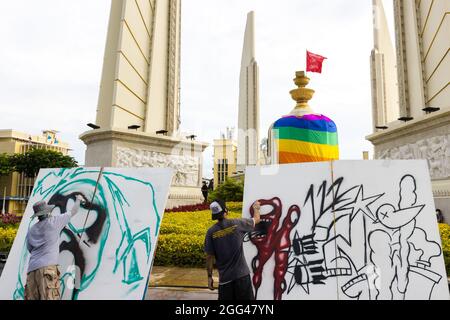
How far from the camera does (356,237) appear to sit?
3.73 meters

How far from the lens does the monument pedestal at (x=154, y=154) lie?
47.1ft

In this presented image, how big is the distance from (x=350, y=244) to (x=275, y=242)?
832mm

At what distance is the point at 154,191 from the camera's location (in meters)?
4.24

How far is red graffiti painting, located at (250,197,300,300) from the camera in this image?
3826 mm

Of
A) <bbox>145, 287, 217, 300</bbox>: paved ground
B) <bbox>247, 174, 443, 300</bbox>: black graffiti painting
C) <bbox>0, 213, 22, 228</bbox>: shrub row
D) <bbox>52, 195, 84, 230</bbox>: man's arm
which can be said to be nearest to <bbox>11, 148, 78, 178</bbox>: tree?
<bbox>0, 213, 22, 228</bbox>: shrub row

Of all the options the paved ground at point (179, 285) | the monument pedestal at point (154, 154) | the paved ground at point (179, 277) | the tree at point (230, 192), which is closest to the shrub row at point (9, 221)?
the monument pedestal at point (154, 154)

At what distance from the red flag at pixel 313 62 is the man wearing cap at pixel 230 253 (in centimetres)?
619

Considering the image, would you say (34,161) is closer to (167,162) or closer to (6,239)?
(167,162)

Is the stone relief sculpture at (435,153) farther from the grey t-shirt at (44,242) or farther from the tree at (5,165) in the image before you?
the tree at (5,165)

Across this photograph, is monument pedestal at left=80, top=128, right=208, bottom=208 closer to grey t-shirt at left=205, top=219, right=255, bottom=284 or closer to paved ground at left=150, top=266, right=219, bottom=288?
paved ground at left=150, top=266, right=219, bottom=288

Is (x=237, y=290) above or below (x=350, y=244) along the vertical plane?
below

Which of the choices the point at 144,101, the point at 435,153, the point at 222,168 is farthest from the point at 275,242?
the point at 222,168

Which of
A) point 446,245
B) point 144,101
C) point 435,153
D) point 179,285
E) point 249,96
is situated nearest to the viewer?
point 179,285
